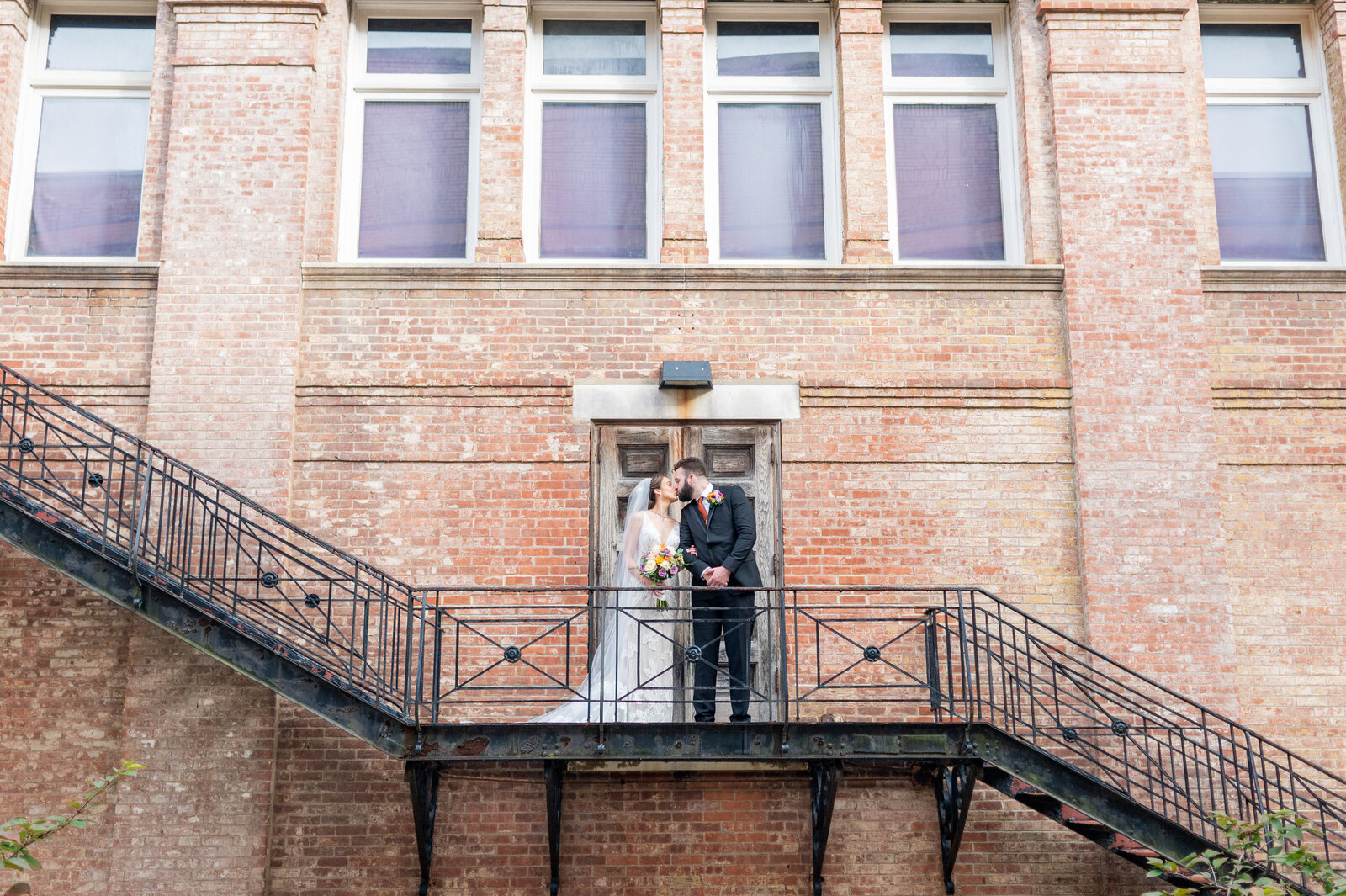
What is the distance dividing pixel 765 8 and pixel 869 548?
4719mm

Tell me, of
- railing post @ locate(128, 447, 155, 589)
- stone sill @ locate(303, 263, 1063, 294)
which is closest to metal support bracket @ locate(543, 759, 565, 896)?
railing post @ locate(128, 447, 155, 589)

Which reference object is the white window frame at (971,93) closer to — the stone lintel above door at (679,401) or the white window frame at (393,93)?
the stone lintel above door at (679,401)

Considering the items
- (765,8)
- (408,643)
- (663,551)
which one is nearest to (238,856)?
(408,643)

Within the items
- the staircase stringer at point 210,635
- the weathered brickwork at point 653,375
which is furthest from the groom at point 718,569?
the staircase stringer at point 210,635

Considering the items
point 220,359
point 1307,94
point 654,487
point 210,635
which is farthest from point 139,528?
point 1307,94

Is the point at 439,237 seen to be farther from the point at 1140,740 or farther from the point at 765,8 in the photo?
the point at 1140,740

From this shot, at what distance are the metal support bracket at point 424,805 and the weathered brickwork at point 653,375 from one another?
0.15m

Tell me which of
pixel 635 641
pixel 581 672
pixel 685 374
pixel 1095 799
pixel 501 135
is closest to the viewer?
pixel 1095 799

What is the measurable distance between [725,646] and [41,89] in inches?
293

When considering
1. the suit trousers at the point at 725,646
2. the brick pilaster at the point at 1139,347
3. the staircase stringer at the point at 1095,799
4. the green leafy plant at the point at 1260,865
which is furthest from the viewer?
the brick pilaster at the point at 1139,347

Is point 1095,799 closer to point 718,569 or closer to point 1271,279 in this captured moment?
point 718,569

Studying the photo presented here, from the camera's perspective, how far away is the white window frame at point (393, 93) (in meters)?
10.7

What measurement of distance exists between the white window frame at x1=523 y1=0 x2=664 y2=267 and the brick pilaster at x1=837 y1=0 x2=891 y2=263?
4.93 feet

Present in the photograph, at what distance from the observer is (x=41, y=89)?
10969 mm
